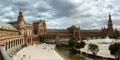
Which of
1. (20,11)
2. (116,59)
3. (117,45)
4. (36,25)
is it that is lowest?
(116,59)

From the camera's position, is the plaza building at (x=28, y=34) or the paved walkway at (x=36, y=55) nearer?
the paved walkway at (x=36, y=55)

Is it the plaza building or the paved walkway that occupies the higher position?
the plaza building

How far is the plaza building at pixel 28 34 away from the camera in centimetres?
4566

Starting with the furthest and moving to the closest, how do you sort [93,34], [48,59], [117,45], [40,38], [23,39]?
[93,34] < [40,38] < [23,39] < [117,45] < [48,59]

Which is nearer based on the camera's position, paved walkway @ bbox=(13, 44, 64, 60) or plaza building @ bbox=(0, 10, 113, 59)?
paved walkway @ bbox=(13, 44, 64, 60)

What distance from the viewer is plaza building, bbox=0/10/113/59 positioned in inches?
1797

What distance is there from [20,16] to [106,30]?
120 meters

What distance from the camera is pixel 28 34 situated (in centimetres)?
8094

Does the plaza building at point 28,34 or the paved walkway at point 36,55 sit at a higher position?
the plaza building at point 28,34

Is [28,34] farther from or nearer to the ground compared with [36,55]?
farther from the ground

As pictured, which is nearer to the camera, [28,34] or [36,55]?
[36,55]

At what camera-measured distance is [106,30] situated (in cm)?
14975

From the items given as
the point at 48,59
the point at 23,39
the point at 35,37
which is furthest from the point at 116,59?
the point at 35,37

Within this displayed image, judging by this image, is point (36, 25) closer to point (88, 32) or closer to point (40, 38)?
point (40, 38)
